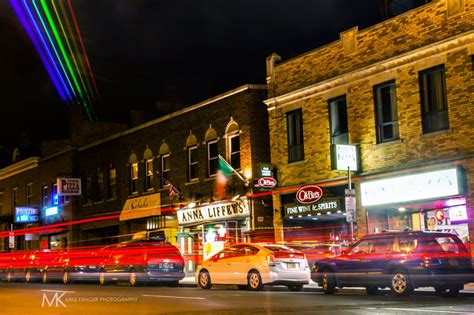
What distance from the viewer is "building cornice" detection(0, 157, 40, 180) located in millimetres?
47672

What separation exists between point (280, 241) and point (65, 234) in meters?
21.3

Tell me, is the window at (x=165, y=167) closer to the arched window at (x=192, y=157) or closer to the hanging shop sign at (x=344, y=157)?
the arched window at (x=192, y=157)

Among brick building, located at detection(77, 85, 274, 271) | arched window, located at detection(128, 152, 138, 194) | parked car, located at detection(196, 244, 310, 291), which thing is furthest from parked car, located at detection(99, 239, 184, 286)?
Answer: arched window, located at detection(128, 152, 138, 194)

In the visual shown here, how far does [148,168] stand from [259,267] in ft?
57.3

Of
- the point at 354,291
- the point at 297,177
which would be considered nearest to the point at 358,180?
the point at 297,177

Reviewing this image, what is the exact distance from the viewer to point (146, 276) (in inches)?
944

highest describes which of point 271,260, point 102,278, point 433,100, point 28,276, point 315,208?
point 433,100

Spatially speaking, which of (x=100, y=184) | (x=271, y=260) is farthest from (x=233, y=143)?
(x=100, y=184)

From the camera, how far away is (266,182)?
86.1ft

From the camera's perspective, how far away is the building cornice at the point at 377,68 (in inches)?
806

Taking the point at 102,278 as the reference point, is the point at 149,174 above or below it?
above

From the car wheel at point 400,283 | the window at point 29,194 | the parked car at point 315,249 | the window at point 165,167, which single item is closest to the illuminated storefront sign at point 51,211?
the window at point 29,194

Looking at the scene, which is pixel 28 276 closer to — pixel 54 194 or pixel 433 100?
pixel 54 194

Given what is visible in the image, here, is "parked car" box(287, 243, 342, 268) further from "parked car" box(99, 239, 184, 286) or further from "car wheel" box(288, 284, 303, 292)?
"car wheel" box(288, 284, 303, 292)
